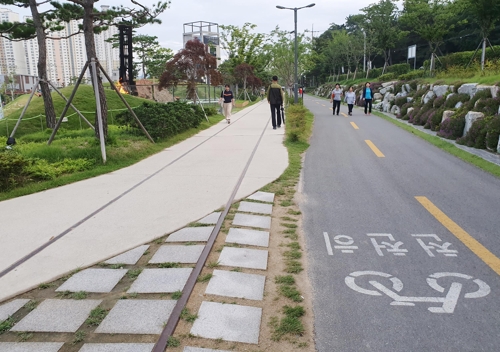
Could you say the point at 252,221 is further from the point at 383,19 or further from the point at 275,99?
the point at 383,19

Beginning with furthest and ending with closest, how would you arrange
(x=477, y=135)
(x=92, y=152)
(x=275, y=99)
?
(x=275, y=99)
(x=477, y=135)
(x=92, y=152)

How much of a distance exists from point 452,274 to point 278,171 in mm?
5070

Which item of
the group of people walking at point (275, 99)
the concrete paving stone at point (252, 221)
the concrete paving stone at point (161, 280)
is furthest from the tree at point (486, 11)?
the concrete paving stone at point (161, 280)

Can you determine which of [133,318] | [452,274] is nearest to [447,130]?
[452,274]

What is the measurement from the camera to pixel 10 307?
340 cm

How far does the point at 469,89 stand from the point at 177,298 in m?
14.9

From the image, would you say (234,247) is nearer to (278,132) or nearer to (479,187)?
(479,187)

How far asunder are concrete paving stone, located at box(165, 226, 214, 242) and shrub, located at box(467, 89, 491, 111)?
11.4 metres

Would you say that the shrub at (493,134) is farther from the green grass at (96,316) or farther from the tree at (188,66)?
the tree at (188,66)

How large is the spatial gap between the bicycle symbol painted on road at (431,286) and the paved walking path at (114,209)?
8.20 feet

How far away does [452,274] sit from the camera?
3.94m

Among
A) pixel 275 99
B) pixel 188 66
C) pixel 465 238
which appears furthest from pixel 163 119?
pixel 465 238

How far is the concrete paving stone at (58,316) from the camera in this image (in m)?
3.09

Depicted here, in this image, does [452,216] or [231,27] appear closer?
[452,216]
